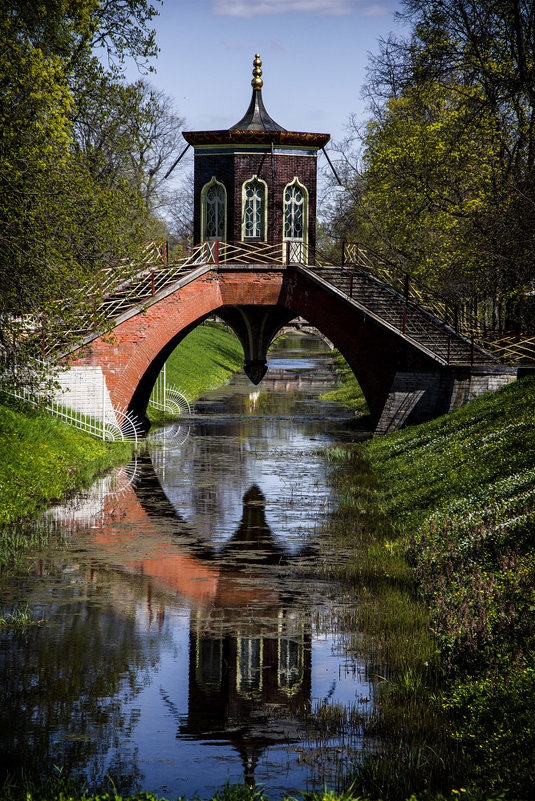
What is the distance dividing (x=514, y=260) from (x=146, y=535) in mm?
11831

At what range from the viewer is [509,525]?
11719 mm

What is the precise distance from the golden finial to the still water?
63.9 ft

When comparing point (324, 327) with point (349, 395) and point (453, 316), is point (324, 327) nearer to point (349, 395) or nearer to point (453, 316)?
point (453, 316)

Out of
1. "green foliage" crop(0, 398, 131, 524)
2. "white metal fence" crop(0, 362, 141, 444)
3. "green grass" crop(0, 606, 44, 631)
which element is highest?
"white metal fence" crop(0, 362, 141, 444)

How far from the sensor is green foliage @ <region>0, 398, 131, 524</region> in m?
17.5

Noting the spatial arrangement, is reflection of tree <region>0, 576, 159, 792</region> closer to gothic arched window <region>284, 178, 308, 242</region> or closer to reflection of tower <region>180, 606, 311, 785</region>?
reflection of tower <region>180, 606, 311, 785</region>

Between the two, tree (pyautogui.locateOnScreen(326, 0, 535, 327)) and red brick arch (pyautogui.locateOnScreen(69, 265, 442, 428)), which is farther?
red brick arch (pyautogui.locateOnScreen(69, 265, 442, 428))

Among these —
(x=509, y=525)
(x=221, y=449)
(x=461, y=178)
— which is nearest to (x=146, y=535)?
(x=509, y=525)

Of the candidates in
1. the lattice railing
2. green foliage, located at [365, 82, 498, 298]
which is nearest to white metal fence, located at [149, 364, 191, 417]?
the lattice railing

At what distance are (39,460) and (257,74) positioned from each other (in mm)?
20499

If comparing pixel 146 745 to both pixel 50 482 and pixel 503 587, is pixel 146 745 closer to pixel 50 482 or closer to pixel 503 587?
pixel 503 587

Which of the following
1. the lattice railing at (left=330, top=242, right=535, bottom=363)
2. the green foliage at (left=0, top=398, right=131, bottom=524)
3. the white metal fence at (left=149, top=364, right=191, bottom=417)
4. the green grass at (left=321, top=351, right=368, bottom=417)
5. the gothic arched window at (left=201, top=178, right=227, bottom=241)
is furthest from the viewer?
the green grass at (left=321, top=351, right=368, bottom=417)

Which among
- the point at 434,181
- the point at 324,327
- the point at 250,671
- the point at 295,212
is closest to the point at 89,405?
the point at 324,327

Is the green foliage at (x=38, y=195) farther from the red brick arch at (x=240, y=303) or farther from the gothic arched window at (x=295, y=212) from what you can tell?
the gothic arched window at (x=295, y=212)
